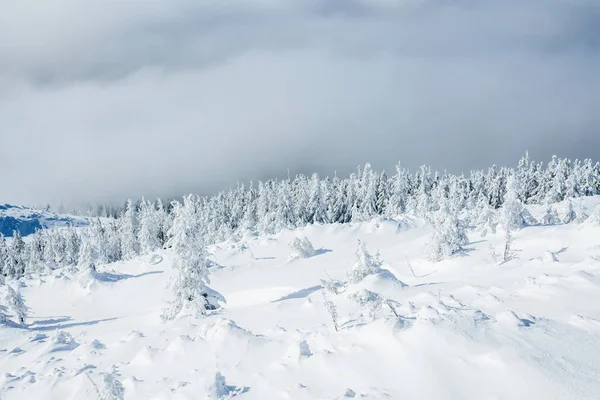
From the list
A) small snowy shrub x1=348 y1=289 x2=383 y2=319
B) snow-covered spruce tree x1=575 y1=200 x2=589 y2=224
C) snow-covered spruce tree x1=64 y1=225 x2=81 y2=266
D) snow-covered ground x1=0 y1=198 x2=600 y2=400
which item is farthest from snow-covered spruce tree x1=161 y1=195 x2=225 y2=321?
snow-covered spruce tree x1=64 y1=225 x2=81 y2=266

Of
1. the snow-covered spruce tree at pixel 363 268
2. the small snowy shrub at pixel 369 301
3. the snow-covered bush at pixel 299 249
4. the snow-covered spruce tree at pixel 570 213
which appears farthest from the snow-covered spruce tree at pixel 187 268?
the snow-covered spruce tree at pixel 570 213

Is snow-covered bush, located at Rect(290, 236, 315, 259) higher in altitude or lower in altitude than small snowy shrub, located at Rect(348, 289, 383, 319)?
lower

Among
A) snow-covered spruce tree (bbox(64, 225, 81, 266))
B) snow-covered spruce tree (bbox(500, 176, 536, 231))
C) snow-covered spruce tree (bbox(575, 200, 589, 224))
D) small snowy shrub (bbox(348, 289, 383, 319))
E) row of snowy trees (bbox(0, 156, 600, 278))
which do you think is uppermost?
snow-covered spruce tree (bbox(500, 176, 536, 231))

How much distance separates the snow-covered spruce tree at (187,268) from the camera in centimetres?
2500

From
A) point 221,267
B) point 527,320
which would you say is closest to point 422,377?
point 527,320

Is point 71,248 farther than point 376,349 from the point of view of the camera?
Yes

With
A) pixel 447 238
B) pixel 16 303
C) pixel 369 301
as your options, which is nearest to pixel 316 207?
pixel 447 238

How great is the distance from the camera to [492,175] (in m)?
112

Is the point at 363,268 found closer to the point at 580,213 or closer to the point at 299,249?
the point at 299,249

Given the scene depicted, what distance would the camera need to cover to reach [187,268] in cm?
2522

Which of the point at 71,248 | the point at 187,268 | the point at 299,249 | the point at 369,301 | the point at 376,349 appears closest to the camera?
the point at 376,349

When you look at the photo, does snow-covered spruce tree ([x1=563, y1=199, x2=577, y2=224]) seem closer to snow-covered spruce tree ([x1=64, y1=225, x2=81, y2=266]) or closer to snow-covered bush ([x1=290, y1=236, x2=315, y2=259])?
snow-covered bush ([x1=290, y1=236, x2=315, y2=259])

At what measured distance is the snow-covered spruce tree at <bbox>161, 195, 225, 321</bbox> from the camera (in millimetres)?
25000

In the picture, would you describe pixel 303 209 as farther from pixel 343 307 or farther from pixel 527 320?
pixel 527 320
